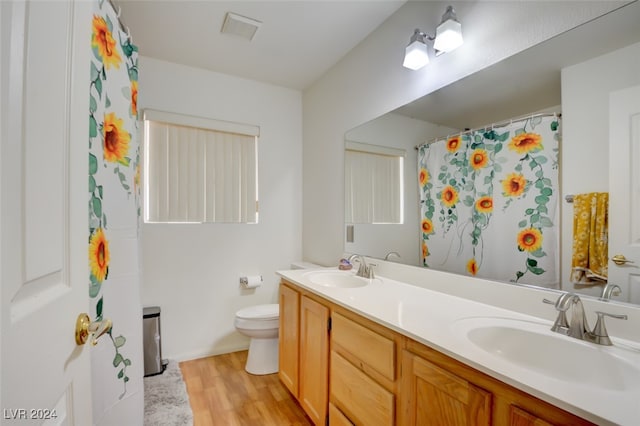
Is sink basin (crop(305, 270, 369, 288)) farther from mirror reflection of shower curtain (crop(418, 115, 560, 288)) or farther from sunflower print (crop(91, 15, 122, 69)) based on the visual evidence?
sunflower print (crop(91, 15, 122, 69))

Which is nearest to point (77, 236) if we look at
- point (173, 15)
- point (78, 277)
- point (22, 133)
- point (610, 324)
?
point (78, 277)

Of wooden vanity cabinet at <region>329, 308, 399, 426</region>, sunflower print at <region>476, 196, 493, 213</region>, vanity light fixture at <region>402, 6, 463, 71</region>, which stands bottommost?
wooden vanity cabinet at <region>329, 308, 399, 426</region>

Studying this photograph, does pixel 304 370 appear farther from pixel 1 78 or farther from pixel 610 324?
pixel 1 78

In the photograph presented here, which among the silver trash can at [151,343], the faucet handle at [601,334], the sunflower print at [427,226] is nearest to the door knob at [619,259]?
the faucet handle at [601,334]

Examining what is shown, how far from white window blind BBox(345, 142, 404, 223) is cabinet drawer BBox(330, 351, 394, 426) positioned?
3.21 ft

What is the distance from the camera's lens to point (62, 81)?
1.93 ft

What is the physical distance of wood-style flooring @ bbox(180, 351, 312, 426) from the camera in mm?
1795

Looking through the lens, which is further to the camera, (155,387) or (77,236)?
(155,387)

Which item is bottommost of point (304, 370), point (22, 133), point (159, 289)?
point (304, 370)

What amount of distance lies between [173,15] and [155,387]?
257 centimetres

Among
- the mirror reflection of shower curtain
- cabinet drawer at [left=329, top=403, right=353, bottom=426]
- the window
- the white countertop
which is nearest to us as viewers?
the white countertop

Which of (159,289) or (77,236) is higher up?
(77,236)

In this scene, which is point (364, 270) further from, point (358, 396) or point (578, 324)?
point (578, 324)

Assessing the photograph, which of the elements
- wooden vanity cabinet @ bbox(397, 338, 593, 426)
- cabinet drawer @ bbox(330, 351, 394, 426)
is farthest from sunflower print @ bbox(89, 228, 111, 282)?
wooden vanity cabinet @ bbox(397, 338, 593, 426)
